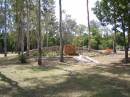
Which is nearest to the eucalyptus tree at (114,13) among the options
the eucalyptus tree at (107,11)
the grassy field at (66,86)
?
the eucalyptus tree at (107,11)

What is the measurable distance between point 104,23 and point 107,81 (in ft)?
41.4

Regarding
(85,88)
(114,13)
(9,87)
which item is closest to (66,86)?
(85,88)

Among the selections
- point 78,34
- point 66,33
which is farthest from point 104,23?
point 78,34

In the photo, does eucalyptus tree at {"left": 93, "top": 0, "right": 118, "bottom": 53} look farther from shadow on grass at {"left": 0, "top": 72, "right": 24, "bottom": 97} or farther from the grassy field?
shadow on grass at {"left": 0, "top": 72, "right": 24, "bottom": 97}

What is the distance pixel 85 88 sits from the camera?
13.1m

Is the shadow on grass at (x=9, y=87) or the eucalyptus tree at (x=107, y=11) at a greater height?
the eucalyptus tree at (x=107, y=11)

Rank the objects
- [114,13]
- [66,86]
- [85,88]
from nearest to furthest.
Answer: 1. [85,88]
2. [66,86]
3. [114,13]

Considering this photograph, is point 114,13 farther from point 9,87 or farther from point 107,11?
point 9,87

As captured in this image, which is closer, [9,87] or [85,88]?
[85,88]

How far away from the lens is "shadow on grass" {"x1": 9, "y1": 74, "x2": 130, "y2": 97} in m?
12.0

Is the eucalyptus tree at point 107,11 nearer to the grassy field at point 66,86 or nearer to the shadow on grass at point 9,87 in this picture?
the grassy field at point 66,86

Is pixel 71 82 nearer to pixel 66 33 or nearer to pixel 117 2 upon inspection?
pixel 117 2

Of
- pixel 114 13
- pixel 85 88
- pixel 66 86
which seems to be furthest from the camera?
pixel 114 13

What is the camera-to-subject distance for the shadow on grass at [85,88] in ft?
39.3
